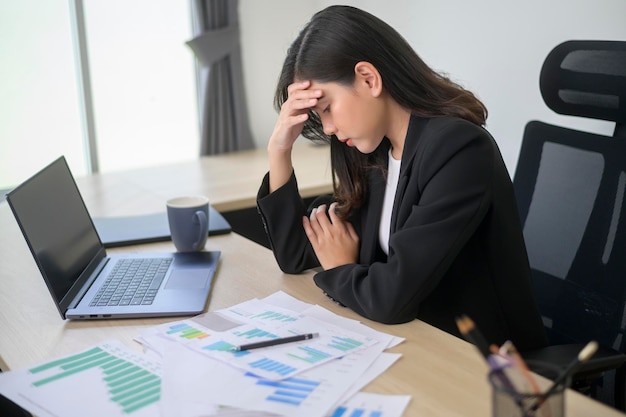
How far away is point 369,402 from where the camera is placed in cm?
91

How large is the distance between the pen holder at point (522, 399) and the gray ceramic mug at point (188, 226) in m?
0.90

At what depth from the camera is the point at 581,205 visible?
146 cm

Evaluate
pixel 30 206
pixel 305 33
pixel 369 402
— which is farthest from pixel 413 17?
pixel 369 402

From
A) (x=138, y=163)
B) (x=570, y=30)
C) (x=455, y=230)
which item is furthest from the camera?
(x=138, y=163)

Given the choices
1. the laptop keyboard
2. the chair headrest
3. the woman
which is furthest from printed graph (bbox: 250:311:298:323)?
the chair headrest

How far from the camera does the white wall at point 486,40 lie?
6.86ft

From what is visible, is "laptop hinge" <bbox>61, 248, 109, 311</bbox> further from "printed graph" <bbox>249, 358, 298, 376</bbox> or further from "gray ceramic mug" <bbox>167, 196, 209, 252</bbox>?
"printed graph" <bbox>249, 358, 298, 376</bbox>

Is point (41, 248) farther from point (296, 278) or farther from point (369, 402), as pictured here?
point (369, 402)

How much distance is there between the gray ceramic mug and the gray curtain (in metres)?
1.35

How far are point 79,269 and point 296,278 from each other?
0.42 m

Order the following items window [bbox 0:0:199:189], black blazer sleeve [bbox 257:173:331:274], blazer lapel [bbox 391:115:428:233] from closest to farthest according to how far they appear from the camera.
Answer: blazer lapel [bbox 391:115:428:233] < black blazer sleeve [bbox 257:173:331:274] < window [bbox 0:0:199:189]

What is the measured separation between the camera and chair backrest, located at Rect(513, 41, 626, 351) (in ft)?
4.50

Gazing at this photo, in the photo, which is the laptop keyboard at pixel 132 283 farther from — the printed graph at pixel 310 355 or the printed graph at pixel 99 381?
the printed graph at pixel 310 355

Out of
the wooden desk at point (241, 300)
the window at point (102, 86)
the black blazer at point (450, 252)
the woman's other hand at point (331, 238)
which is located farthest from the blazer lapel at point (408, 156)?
the window at point (102, 86)
